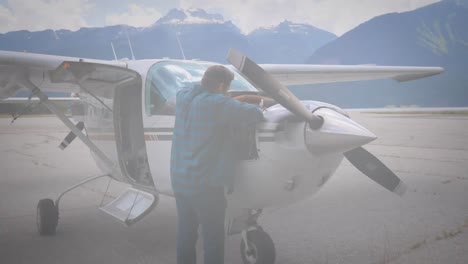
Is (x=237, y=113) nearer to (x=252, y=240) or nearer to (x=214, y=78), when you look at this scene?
(x=214, y=78)

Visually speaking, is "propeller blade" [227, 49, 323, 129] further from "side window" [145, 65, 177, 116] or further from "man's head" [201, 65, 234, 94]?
"side window" [145, 65, 177, 116]

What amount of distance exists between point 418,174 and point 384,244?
4102 millimetres

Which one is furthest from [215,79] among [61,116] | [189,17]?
[189,17]

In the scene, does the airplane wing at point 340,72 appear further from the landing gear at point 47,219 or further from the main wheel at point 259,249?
the landing gear at point 47,219

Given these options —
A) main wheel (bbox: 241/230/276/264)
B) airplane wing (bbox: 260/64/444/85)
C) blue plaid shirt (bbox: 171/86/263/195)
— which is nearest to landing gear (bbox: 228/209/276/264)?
main wheel (bbox: 241/230/276/264)

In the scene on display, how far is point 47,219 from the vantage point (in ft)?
13.8

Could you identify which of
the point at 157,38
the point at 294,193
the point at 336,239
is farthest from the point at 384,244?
the point at 157,38

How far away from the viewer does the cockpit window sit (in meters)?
3.36

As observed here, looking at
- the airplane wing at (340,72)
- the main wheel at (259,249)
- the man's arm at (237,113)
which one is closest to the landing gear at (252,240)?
the main wheel at (259,249)

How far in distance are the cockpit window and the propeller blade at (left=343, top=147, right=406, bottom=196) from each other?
120 centimetres

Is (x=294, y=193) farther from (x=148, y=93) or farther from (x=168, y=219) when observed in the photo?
(x=168, y=219)

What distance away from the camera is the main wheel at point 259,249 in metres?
2.87

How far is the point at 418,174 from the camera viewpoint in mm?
7105

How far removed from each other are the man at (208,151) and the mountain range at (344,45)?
179 ft
